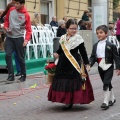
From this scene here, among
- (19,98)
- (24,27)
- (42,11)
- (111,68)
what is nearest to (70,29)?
(111,68)

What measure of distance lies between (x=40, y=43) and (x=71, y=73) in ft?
27.3

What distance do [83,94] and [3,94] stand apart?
9.11ft

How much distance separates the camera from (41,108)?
8.30m

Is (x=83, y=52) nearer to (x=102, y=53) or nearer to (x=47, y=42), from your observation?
(x=102, y=53)

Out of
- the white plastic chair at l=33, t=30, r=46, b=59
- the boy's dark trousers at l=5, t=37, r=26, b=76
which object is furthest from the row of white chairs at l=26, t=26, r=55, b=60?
the boy's dark trousers at l=5, t=37, r=26, b=76

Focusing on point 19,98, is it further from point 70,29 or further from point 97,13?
point 97,13

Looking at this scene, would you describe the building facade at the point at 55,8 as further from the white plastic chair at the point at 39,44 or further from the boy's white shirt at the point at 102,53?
the boy's white shirt at the point at 102,53

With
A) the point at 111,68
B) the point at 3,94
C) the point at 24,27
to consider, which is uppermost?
the point at 24,27

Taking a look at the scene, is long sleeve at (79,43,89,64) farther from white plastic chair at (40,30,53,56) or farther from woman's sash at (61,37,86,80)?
white plastic chair at (40,30,53,56)

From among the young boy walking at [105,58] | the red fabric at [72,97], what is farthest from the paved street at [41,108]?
the young boy walking at [105,58]

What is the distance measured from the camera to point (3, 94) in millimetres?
10047

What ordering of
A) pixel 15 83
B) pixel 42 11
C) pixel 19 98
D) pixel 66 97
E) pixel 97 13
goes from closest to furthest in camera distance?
pixel 66 97
pixel 19 98
pixel 15 83
pixel 97 13
pixel 42 11

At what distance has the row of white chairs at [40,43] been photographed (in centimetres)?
1556

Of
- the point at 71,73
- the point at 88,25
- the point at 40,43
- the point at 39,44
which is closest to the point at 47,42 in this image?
the point at 40,43
